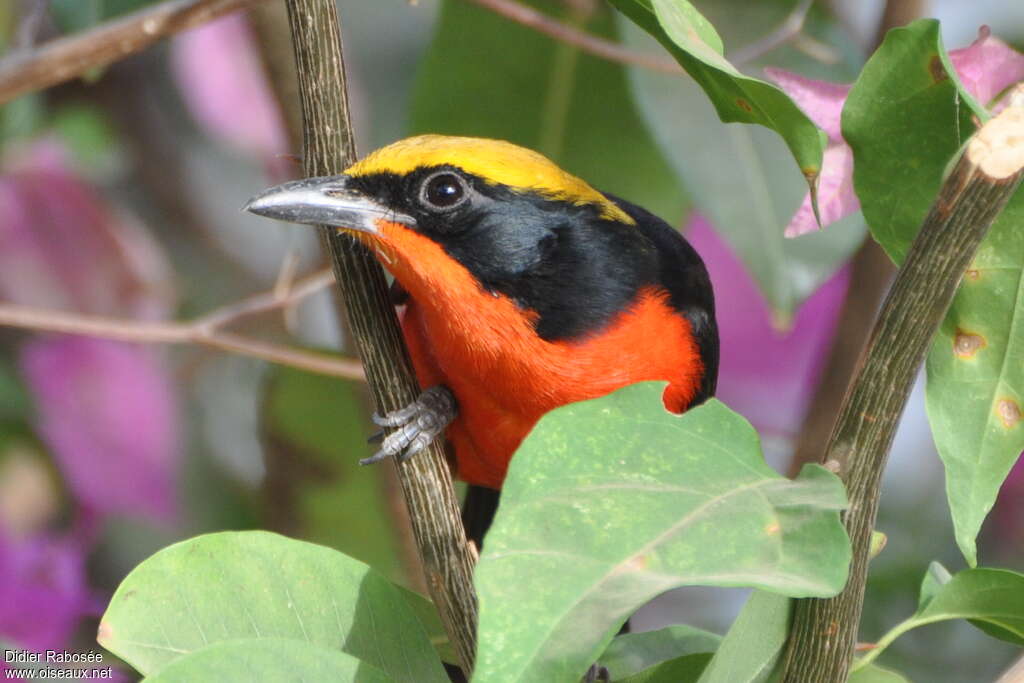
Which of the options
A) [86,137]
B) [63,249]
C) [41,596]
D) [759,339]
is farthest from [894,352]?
[86,137]

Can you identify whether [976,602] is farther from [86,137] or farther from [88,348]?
[86,137]

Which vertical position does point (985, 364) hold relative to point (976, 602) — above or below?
above

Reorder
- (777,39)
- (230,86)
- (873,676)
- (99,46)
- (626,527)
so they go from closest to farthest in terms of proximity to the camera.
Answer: (626,527) < (873,676) < (99,46) < (777,39) < (230,86)

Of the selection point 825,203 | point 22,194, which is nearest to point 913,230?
point 825,203

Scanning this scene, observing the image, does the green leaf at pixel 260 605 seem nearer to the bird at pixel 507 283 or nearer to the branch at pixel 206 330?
the bird at pixel 507 283

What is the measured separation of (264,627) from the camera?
0.86m

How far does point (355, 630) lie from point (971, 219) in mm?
477

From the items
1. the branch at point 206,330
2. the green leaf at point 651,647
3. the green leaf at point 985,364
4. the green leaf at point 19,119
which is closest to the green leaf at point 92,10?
the green leaf at point 19,119

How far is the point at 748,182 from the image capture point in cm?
170

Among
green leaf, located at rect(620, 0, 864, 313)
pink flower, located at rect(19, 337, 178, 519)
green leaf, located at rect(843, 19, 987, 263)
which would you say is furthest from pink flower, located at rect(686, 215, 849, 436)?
green leaf, located at rect(843, 19, 987, 263)

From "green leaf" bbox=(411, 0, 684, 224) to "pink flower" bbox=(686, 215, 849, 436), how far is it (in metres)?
0.24

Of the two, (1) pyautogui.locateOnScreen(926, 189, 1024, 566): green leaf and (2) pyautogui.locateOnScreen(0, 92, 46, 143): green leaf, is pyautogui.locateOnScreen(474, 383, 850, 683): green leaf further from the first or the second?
(2) pyautogui.locateOnScreen(0, 92, 46, 143): green leaf

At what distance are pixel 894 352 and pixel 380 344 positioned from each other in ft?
1.21

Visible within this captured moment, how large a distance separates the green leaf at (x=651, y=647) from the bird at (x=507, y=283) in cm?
24
